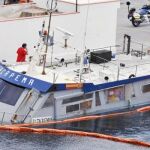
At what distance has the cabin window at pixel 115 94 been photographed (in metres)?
29.0

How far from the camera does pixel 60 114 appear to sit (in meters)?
27.7

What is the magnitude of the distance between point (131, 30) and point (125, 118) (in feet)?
61.2

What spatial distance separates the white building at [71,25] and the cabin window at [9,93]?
7949 millimetres

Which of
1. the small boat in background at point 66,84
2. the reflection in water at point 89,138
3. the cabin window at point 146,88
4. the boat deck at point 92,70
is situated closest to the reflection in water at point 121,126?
the reflection in water at point 89,138

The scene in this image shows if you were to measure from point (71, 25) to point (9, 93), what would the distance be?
10566mm

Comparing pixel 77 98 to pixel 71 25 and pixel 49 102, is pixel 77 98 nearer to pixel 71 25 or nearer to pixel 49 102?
pixel 49 102

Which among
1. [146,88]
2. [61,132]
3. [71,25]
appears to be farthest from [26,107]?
[71,25]

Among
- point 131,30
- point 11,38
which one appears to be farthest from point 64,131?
point 131,30

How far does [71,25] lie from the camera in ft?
123

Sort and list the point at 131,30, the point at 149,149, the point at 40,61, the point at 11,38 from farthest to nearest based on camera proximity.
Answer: the point at 131,30, the point at 11,38, the point at 40,61, the point at 149,149

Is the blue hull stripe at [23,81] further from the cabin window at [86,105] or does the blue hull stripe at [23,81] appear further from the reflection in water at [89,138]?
the cabin window at [86,105]

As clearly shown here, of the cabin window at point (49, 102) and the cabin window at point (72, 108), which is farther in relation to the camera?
the cabin window at point (72, 108)

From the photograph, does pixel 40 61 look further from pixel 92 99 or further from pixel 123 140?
pixel 123 140

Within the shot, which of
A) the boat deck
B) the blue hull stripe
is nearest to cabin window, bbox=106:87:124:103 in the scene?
the boat deck
